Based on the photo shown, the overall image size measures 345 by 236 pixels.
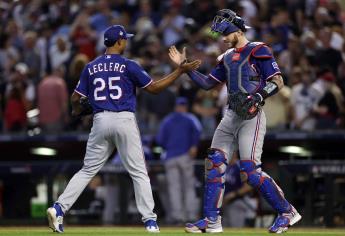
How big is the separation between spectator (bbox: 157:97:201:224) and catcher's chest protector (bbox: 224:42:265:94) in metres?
6.07

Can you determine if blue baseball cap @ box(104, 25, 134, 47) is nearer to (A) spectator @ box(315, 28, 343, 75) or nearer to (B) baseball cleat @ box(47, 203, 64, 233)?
(B) baseball cleat @ box(47, 203, 64, 233)

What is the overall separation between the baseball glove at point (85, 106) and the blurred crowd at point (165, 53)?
5934 mm

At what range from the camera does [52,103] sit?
19.6 meters

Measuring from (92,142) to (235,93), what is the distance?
62.8 inches

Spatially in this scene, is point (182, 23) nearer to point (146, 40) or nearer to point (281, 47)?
point (146, 40)

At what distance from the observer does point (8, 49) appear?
22406mm

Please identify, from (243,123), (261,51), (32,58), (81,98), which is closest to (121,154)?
(81,98)

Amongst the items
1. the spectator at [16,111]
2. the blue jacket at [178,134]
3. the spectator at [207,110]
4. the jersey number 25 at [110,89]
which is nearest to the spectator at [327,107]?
the spectator at [207,110]

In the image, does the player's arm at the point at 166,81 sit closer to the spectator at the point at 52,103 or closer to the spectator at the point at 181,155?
the spectator at the point at 181,155

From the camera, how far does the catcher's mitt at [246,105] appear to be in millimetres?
11516

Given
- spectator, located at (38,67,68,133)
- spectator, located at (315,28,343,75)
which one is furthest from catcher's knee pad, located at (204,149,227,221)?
spectator, located at (38,67,68,133)

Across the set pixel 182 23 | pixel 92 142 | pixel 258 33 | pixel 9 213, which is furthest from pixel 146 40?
pixel 92 142

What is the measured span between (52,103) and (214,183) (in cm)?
831

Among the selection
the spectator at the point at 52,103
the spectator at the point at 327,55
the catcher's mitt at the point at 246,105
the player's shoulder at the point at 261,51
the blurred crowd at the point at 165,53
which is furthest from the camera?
the spectator at the point at 52,103
